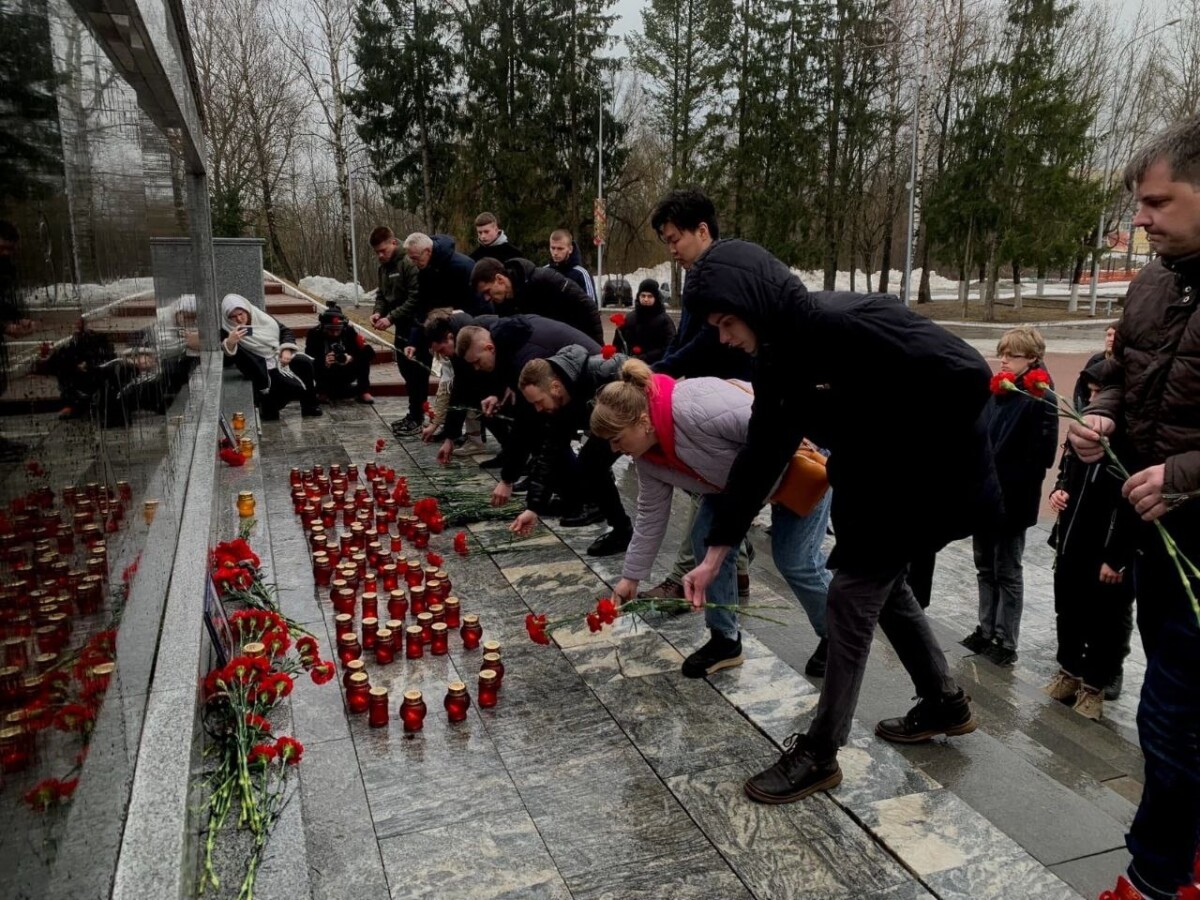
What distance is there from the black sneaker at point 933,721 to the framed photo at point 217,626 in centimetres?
248

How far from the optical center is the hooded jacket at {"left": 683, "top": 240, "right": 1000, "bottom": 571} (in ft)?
8.86

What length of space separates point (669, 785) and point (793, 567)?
1.05 m

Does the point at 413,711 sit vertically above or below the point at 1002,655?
above

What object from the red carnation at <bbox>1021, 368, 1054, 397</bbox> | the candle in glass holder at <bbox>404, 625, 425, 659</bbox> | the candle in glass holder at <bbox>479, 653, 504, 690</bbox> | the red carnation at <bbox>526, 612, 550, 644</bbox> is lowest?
the candle in glass holder at <bbox>404, 625, 425, 659</bbox>

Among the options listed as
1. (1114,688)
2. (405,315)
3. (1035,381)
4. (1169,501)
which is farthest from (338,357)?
(1169,501)

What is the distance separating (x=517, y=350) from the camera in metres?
5.68

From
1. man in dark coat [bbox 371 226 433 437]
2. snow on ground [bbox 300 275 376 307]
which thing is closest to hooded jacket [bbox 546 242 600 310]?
man in dark coat [bbox 371 226 433 437]

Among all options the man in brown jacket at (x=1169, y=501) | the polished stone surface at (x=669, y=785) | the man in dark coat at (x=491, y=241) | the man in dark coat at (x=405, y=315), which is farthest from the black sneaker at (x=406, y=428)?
the man in brown jacket at (x=1169, y=501)

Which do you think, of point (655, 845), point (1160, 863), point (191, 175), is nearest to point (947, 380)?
point (1160, 863)

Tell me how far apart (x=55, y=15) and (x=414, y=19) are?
34633 millimetres

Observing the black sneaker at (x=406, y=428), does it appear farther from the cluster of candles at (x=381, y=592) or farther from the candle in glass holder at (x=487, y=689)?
the candle in glass holder at (x=487, y=689)

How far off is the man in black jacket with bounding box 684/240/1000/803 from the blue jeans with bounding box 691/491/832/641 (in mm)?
589

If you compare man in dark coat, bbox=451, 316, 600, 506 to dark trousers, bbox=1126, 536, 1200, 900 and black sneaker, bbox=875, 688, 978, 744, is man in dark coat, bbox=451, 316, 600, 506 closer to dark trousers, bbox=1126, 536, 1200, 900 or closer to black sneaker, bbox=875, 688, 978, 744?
black sneaker, bbox=875, 688, 978, 744

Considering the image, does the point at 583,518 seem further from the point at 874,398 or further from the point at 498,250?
the point at 874,398
